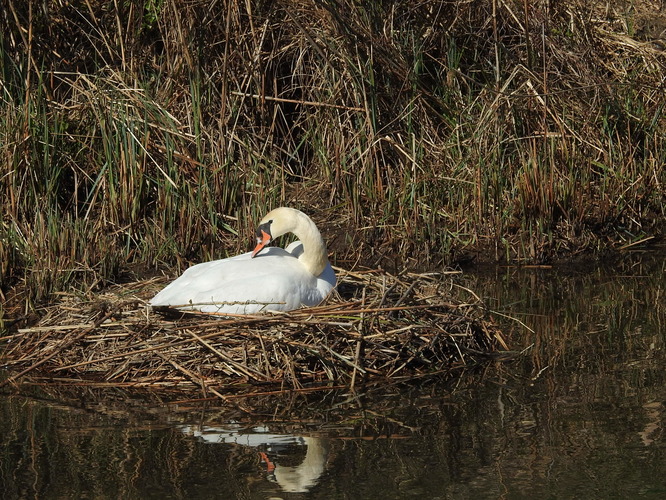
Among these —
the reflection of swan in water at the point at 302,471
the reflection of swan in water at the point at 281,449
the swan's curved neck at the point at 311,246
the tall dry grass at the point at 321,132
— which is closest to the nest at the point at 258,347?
the swan's curved neck at the point at 311,246

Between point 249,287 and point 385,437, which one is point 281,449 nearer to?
point 385,437

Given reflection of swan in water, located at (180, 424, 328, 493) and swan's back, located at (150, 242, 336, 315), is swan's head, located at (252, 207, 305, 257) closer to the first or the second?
swan's back, located at (150, 242, 336, 315)

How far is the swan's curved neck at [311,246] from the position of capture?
637 centimetres

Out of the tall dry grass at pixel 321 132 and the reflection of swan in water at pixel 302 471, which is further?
the tall dry grass at pixel 321 132

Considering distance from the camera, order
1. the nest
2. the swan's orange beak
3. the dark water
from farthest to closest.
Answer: the swan's orange beak, the nest, the dark water

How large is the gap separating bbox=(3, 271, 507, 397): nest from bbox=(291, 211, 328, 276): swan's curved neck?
30cm

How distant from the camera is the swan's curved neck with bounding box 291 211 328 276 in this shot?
6371 mm

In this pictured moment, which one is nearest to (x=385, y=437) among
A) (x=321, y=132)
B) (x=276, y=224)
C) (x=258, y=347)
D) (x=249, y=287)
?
(x=258, y=347)

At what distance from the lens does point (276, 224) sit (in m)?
6.50

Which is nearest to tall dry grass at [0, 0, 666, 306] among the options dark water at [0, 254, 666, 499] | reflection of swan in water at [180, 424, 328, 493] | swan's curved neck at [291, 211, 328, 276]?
swan's curved neck at [291, 211, 328, 276]

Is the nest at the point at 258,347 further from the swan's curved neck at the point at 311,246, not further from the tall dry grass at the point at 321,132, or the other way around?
the tall dry grass at the point at 321,132

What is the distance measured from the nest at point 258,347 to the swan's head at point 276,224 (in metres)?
0.59

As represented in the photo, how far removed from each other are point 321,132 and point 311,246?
312 cm

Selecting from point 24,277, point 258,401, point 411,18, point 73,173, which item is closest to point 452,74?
point 411,18
